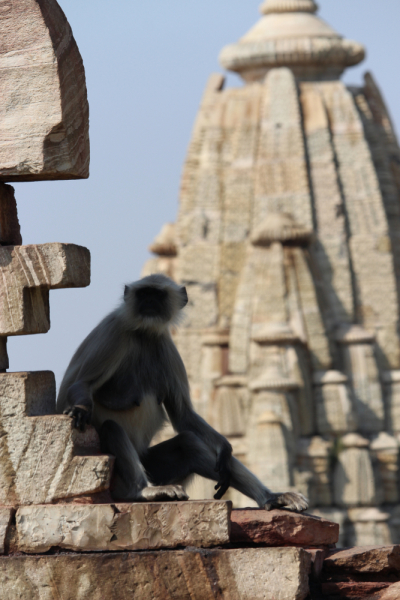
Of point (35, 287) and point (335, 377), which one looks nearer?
point (35, 287)

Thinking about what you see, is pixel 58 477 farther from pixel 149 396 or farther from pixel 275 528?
pixel 275 528

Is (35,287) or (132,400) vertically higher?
(35,287)

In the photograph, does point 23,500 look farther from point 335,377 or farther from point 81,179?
point 335,377

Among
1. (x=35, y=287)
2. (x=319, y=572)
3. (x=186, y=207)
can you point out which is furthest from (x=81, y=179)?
(x=186, y=207)

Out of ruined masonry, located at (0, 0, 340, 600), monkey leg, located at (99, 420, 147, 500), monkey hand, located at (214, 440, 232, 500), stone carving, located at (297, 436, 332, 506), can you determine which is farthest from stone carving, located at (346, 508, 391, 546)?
monkey leg, located at (99, 420, 147, 500)

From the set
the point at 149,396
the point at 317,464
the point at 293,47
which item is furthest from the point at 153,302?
the point at 293,47

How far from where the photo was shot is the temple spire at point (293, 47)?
24281 millimetres

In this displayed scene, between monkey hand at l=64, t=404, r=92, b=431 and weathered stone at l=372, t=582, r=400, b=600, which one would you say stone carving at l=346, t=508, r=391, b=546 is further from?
monkey hand at l=64, t=404, r=92, b=431

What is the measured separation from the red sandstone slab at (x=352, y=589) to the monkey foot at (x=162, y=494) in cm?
100

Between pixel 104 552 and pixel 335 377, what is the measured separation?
16921 mm

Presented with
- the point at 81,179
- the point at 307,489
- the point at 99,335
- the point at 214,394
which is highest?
the point at 81,179

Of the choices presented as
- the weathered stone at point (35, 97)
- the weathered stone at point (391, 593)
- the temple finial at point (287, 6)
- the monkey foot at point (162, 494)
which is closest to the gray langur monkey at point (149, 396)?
the monkey foot at point (162, 494)

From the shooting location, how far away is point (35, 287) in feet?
20.8

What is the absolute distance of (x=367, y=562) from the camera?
6793 mm
